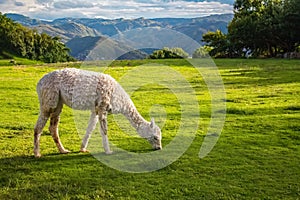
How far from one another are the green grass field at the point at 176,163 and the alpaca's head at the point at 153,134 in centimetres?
25

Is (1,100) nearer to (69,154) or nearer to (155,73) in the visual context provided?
(69,154)

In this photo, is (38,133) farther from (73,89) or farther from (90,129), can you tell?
(73,89)

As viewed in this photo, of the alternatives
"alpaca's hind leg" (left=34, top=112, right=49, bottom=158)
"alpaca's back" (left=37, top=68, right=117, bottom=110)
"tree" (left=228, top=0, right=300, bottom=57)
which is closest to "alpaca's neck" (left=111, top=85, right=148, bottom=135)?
"alpaca's back" (left=37, top=68, right=117, bottom=110)

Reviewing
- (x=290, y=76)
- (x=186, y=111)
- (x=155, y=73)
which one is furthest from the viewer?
(x=155, y=73)

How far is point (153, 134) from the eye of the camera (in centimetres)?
986

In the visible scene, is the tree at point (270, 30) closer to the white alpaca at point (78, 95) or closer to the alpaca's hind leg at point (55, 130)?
the white alpaca at point (78, 95)

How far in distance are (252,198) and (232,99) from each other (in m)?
10.9

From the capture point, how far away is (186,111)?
15172 millimetres

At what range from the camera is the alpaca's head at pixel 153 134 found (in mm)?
9852

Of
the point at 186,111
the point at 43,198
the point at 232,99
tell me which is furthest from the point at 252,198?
the point at 232,99

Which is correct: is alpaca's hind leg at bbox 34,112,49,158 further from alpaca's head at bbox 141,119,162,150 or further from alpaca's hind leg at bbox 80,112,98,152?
alpaca's head at bbox 141,119,162,150

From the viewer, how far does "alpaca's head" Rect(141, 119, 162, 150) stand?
9852 millimetres

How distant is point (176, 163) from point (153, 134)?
3.95 feet

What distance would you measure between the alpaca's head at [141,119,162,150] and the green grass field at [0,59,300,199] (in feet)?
0.82
